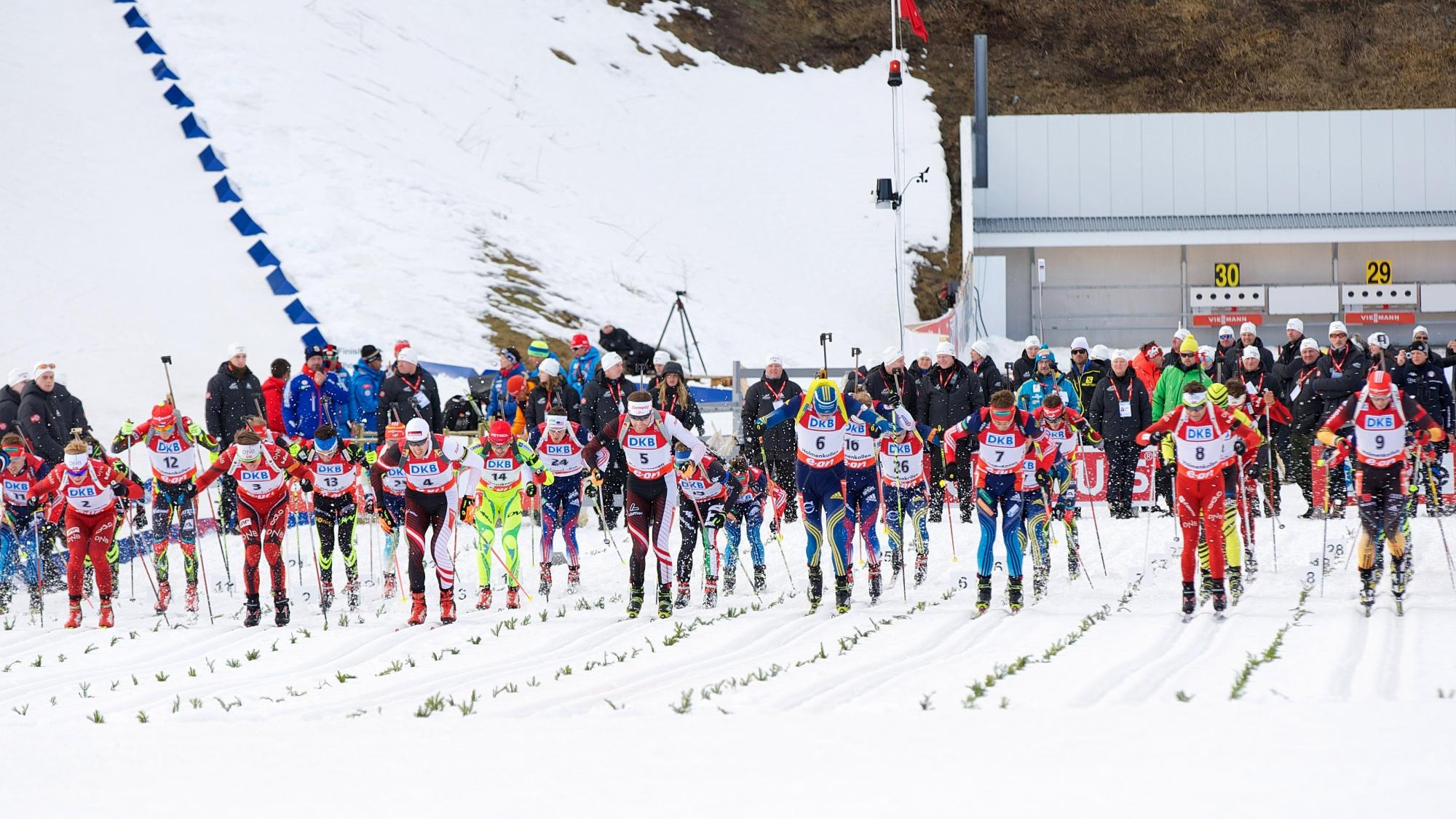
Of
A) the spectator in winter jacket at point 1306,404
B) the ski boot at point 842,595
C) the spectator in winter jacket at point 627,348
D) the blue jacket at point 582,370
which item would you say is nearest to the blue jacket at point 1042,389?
the spectator in winter jacket at point 1306,404

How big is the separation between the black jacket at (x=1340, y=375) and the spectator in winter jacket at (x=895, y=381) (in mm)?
4263

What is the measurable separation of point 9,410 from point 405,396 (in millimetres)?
3968

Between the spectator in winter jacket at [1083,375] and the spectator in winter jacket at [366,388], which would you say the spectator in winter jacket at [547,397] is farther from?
the spectator in winter jacket at [1083,375]

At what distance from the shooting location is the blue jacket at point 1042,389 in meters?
15.0

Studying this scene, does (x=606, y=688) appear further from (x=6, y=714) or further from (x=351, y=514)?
(x=351, y=514)

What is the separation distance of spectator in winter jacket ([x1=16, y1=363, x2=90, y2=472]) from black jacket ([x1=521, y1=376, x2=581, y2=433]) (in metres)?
4.47

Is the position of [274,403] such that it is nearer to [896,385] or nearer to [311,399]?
[311,399]

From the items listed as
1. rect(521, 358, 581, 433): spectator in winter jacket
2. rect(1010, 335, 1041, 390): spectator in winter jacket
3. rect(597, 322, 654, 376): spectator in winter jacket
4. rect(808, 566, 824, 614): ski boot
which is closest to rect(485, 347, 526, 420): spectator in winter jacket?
rect(521, 358, 581, 433): spectator in winter jacket

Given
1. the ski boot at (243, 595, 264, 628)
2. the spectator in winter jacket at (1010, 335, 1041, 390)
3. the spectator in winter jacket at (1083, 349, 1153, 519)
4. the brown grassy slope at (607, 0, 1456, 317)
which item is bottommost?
the ski boot at (243, 595, 264, 628)

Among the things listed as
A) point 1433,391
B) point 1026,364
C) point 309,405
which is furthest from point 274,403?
point 1433,391

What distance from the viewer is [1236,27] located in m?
47.6

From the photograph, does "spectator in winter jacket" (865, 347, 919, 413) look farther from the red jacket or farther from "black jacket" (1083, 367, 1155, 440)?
the red jacket

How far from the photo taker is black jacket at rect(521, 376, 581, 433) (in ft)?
50.0

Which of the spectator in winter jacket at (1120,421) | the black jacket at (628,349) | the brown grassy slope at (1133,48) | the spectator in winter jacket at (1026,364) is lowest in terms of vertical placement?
the spectator in winter jacket at (1120,421)
